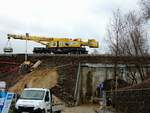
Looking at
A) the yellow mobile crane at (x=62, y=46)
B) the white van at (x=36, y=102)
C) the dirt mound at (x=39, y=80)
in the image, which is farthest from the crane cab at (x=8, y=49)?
the white van at (x=36, y=102)

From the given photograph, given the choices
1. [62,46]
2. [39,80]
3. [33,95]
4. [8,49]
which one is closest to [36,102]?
[33,95]

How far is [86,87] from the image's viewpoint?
60.2 m

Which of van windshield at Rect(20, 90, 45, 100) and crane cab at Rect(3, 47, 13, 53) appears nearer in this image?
van windshield at Rect(20, 90, 45, 100)

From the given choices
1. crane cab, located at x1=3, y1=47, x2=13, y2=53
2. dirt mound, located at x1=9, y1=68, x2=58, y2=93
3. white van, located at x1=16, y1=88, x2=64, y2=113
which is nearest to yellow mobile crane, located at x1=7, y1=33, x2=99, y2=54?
crane cab, located at x1=3, y1=47, x2=13, y2=53

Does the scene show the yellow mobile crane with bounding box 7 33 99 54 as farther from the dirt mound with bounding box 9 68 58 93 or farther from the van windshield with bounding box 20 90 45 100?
the van windshield with bounding box 20 90 45 100

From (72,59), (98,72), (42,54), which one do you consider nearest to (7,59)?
(42,54)

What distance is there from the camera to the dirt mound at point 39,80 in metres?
55.9

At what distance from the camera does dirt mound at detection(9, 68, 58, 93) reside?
55900 millimetres

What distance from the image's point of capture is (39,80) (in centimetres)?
5750

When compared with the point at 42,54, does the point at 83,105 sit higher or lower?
lower

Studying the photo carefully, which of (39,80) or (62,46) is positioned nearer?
(39,80)

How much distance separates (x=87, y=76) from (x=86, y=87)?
163 cm

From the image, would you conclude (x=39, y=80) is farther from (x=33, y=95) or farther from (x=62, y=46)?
(x=33, y=95)

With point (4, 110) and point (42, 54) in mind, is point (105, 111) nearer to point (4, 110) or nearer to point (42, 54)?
point (4, 110)
